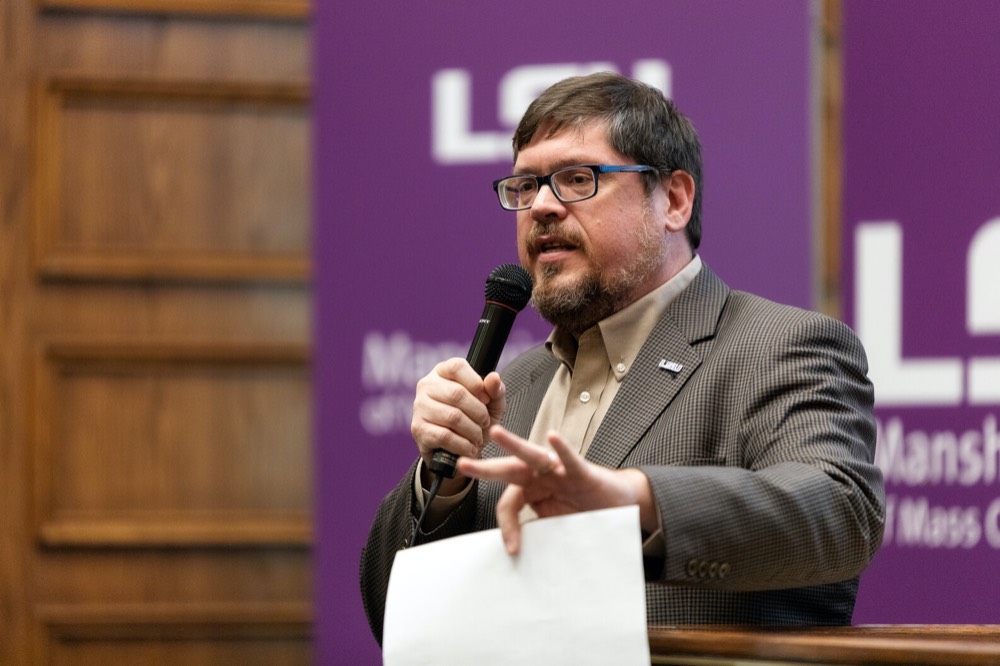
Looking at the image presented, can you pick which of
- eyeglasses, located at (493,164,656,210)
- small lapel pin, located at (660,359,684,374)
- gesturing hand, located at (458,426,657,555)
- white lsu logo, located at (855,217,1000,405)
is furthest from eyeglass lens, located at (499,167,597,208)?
white lsu logo, located at (855,217,1000,405)

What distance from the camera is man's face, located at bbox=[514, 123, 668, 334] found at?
1.83m

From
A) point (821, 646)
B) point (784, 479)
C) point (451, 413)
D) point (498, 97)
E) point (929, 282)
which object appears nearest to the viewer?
point (821, 646)

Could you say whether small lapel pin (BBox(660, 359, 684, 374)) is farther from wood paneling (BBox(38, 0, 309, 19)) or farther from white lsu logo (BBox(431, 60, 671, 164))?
wood paneling (BBox(38, 0, 309, 19))

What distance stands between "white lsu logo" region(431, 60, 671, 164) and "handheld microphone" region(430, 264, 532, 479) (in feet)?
3.73

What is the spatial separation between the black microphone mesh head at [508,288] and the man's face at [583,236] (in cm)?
10

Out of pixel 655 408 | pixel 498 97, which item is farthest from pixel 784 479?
pixel 498 97

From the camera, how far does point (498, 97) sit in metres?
2.89

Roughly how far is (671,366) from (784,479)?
36 cm

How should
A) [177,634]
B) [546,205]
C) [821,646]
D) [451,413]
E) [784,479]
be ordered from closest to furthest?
[821,646] < [784,479] < [451,413] < [546,205] < [177,634]

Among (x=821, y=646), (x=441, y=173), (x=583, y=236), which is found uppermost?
(x=441, y=173)

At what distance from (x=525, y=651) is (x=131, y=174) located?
3.06 meters

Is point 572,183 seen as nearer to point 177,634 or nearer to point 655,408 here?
point 655,408

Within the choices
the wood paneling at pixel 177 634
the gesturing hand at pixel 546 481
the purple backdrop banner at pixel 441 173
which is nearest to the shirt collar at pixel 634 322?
the gesturing hand at pixel 546 481

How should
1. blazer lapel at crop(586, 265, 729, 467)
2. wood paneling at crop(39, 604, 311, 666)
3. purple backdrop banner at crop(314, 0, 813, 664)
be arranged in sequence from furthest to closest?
wood paneling at crop(39, 604, 311, 666) < purple backdrop banner at crop(314, 0, 813, 664) < blazer lapel at crop(586, 265, 729, 467)
